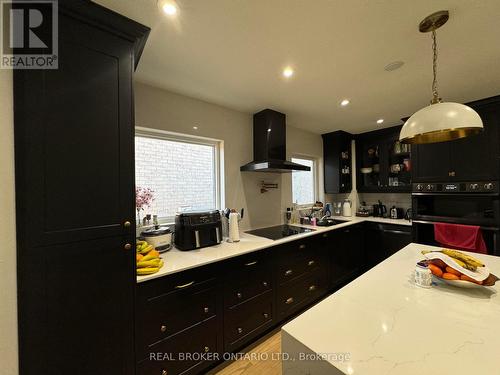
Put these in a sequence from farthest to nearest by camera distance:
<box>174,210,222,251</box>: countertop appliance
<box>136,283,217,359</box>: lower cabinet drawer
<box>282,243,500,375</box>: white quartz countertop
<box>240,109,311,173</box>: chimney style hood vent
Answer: <box>240,109,311,173</box>: chimney style hood vent < <box>174,210,222,251</box>: countertop appliance < <box>136,283,217,359</box>: lower cabinet drawer < <box>282,243,500,375</box>: white quartz countertop

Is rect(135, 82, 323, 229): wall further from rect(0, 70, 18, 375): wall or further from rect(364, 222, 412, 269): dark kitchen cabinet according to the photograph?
rect(364, 222, 412, 269): dark kitchen cabinet

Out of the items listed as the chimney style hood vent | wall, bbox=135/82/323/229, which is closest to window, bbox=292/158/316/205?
wall, bbox=135/82/323/229

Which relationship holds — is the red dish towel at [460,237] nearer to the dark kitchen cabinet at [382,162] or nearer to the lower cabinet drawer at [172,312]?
the dark kitchen cabinet at [382,162]

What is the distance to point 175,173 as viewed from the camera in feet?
6.89

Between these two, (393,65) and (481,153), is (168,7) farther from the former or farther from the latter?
(481,153)

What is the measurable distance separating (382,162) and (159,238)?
349cm

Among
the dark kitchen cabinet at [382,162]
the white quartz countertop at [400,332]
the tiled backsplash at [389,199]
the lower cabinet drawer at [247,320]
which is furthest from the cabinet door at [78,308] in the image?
the tiled backsplash at [389,199]

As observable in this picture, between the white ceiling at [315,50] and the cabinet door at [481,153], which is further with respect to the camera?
the cabinet door at [481,153]

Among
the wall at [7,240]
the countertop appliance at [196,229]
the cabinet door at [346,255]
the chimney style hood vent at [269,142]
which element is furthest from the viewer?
the cabinet door at [346,255]

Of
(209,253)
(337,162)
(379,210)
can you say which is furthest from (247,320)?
(379,210)

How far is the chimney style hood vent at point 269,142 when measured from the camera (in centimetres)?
240

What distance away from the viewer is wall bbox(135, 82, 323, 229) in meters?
1.90

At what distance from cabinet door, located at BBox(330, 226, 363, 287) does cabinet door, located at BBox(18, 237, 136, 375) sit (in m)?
2.30

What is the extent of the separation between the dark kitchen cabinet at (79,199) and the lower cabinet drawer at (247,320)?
69 centimetres
